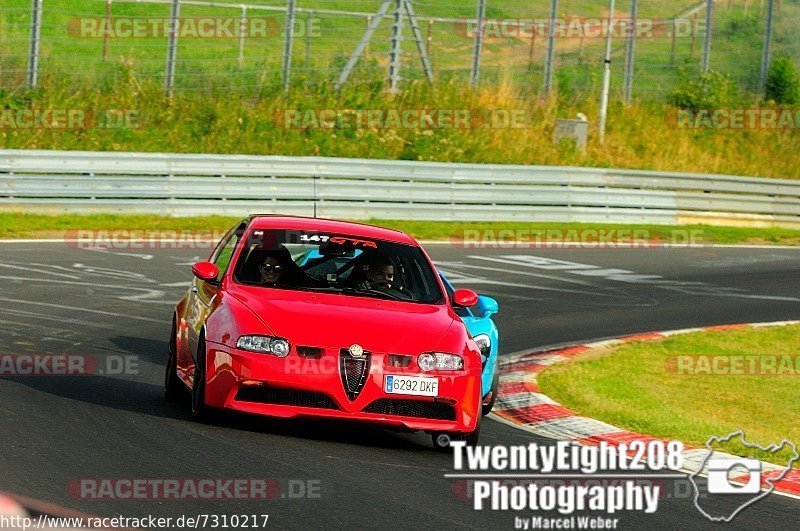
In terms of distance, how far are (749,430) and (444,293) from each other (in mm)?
2923

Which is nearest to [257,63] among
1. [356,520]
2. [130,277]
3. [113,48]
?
[113,48]

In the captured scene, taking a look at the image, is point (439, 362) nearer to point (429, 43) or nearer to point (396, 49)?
point (396, 49)

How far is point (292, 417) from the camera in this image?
8.45m

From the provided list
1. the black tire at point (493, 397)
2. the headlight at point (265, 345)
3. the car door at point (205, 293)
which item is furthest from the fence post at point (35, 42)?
the headlight at point (265, 345)

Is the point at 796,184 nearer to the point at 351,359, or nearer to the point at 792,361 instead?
the point at 792,361

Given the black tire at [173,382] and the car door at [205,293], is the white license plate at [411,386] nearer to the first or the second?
the car door at [205,293]

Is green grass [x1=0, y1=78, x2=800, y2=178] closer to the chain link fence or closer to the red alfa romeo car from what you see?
the chain link fence

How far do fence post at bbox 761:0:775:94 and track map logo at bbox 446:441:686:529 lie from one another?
28.3 metres

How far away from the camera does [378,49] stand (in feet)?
105

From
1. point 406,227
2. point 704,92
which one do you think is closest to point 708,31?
point 704,92

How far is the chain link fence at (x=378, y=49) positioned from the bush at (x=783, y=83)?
410 millimetres

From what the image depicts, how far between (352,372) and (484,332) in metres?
2.19

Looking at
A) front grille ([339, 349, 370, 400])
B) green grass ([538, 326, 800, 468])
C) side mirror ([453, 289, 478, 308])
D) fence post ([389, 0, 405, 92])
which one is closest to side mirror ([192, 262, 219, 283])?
front grille ([339, 349, 370, 400])

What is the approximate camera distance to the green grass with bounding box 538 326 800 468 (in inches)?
423
